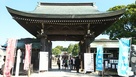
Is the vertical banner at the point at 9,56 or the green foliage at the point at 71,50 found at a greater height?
the green foliage at the point at 71,50

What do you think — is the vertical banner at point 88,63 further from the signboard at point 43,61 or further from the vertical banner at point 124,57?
the vertical banner at point 124,57

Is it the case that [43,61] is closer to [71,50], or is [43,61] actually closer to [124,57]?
[124,57]

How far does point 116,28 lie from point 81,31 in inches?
876

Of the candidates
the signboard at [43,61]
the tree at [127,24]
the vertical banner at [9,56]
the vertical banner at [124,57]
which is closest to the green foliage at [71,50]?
the tree at [127,24]

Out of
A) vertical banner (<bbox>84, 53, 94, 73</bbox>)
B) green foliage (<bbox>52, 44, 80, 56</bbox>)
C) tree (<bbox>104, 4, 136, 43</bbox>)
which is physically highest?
tree (<bbox>104, 4, 136, 43</bbox>)

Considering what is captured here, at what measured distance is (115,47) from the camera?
65.2ft

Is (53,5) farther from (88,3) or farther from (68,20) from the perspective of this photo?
(68,20)

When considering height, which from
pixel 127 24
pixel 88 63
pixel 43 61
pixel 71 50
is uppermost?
pixel 127 24

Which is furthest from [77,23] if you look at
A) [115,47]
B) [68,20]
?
[115,47]

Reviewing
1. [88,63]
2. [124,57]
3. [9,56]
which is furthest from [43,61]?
[124,57]

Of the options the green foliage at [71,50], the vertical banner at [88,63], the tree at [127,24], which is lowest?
the vertical banner at [88,63]

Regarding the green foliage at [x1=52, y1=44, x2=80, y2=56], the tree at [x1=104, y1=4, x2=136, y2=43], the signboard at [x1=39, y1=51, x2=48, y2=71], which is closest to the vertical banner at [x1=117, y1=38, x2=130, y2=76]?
the signboard at [x1=39, y1=51, x2=48, y2=71]

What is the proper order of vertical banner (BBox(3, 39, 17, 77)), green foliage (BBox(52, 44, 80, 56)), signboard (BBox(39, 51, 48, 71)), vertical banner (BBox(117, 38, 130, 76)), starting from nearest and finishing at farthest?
vertical banner (BBox(117, 38, 130, 76))
vertical banner (BBox(3, 39, 17, 77))
signboard (BBox(39, 51, 48, 71))
green foliage (BBox(52, 44, 80, 56))

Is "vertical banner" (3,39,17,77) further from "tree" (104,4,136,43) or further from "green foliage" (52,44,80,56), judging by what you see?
"green foliage" (52,44,80,56)
